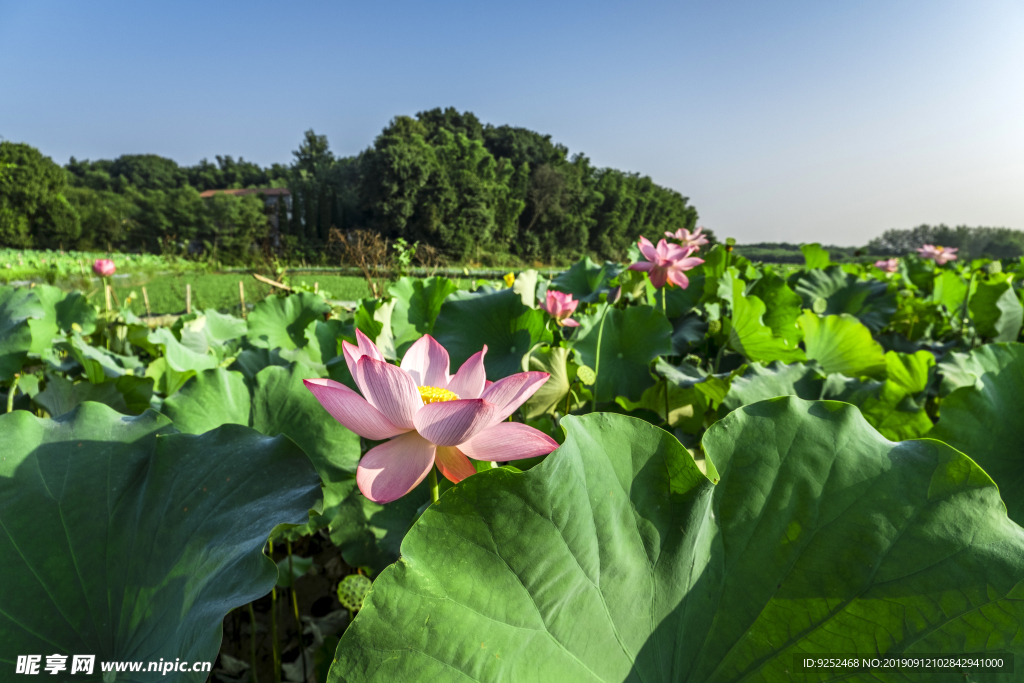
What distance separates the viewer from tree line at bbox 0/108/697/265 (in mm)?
27188

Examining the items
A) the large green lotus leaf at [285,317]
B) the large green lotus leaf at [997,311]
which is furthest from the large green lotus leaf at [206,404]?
the large green lotus leaf at [997,311]

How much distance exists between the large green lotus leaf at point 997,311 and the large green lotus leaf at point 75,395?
8.79 feet

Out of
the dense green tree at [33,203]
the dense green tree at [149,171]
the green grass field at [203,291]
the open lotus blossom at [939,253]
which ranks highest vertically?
the dense green tree at [149,171]

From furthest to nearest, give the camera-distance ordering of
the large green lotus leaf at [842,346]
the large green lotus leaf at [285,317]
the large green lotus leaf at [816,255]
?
the large green lotus leaf at [816,255]
the large green lotus leaf at [285,317]
the large green lotus leaf at [842,346]

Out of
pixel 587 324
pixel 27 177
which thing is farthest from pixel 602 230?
pixel 587 324

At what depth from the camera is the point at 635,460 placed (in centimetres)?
47

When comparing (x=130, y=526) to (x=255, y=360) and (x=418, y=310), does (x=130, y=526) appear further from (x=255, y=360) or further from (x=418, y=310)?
(x=418, y=310)

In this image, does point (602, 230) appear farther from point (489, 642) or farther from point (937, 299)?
point (489, 642)

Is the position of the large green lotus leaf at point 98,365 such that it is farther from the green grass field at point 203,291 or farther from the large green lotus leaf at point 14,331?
the green grass field at point 203,291

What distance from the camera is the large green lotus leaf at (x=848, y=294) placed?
2.11m

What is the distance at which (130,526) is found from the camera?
602 mm

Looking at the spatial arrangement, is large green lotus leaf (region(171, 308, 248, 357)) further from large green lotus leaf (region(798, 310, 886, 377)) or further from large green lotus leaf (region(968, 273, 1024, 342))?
large green lotus leaf (region(968, 273, 1024, 342))

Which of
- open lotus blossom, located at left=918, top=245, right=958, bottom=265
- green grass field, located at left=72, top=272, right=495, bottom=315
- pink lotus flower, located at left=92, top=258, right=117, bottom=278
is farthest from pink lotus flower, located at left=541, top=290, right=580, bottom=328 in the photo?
green grass field, located at left=72, top=272, right=495, bottom=315

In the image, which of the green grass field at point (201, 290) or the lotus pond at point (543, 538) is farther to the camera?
the green grass field at point (201, 290)
